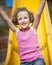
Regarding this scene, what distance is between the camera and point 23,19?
261 centimetres

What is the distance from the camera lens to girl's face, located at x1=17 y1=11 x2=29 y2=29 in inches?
102

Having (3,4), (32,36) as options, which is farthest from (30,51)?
(3,4)

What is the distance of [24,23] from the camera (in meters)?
→ 2.60

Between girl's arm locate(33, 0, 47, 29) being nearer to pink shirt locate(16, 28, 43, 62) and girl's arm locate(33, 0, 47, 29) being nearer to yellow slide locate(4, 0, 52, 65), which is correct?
pink shirt locate(16, 28, 43, 62)

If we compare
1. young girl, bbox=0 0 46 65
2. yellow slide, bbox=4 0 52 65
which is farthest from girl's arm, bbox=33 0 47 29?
yellow slide, bbox=4 0 52 65

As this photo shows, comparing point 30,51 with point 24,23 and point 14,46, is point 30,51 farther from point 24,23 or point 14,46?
point 14,46

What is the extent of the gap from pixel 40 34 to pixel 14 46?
398mm

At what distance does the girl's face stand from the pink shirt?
0.26 ft

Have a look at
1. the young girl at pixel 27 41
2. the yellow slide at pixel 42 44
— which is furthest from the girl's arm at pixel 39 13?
the yellow slide at pixel 42 44

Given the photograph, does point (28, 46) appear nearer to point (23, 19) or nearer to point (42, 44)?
point (23, 19)

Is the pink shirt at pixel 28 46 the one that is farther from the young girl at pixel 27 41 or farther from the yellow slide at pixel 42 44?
the yellow slide at pixel 42 44

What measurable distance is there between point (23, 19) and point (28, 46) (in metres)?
0.26

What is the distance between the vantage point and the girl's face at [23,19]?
2600mm

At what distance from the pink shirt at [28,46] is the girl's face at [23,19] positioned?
8 centimetres
